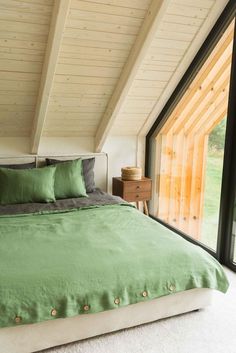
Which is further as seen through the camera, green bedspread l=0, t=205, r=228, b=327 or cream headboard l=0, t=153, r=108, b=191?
cream headboard l=0, t=153, r=108, b=191

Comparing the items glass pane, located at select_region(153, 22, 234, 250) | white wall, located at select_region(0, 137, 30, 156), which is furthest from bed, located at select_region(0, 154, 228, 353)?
white wall, located at select_region(0, 137, 30, 156)

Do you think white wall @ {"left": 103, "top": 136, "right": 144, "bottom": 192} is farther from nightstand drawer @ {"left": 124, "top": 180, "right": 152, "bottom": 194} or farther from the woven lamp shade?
nightstand drawer @ {"left": 124, "top": 180, "right": 152, "bottom": 194}

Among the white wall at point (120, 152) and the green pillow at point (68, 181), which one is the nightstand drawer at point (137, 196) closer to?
the white wall at point (120, 152)

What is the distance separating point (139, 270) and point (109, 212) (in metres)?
0.89

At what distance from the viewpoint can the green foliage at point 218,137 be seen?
9.41 ft

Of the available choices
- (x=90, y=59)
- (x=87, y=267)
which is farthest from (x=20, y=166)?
(x=87, y=267)

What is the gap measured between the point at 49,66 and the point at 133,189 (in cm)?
165

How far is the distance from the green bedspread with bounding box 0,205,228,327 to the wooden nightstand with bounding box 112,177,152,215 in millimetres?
1109

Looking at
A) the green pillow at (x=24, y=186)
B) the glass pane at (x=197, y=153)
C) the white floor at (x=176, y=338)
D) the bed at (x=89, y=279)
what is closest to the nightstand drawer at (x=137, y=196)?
the glass pane at (x=197, y=153)

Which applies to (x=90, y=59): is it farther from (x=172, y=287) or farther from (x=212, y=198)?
(x=172, y=287)

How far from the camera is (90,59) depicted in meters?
2.74

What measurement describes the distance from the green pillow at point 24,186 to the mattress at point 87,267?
0.34m

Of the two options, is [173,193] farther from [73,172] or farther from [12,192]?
[12,192]

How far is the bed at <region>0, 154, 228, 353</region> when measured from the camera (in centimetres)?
167
